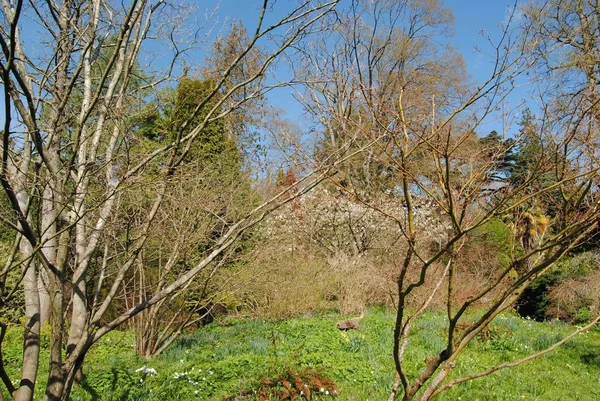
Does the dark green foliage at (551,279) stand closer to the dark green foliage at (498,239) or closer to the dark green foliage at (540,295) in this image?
the dark green foliage at (540,295)

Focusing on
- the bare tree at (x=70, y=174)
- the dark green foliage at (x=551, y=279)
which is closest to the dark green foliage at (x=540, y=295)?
the dark green foliage at (x=551, y=279)

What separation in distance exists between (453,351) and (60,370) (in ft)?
5.26

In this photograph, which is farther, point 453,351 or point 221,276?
point 221,276

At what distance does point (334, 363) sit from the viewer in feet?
18.2

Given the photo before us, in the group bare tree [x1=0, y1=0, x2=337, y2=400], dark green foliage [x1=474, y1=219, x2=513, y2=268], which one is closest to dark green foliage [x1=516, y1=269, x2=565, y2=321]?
dark green foliage [x1=474, y1=219, x2=513, y2=268]

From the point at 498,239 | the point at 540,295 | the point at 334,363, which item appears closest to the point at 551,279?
the point at 540,295

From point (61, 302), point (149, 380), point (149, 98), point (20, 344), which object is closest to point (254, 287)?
point (20, 344)

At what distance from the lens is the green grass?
14.7 ft

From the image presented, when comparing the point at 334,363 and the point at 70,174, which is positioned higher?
the point at 70,174

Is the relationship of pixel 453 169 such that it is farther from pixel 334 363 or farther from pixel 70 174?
pixel 334 363

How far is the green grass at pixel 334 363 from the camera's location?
449cm

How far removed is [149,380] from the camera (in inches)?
178

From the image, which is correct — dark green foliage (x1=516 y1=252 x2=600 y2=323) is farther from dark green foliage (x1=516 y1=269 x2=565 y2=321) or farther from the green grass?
the green grass

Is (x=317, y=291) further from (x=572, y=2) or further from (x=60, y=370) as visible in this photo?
(x=60, y=370)
